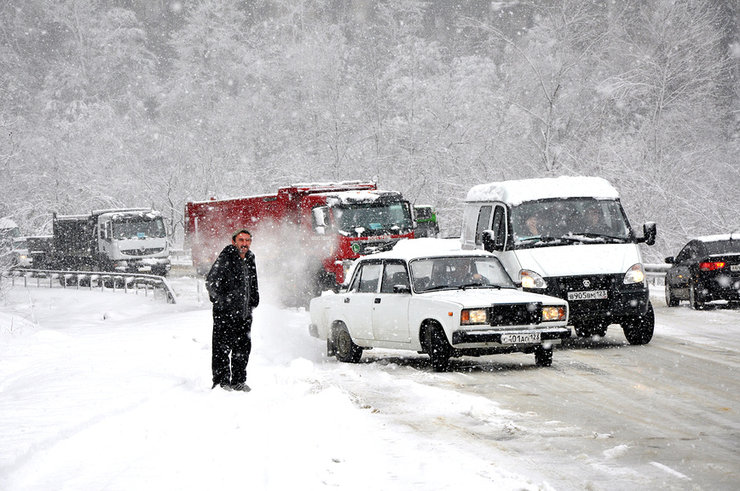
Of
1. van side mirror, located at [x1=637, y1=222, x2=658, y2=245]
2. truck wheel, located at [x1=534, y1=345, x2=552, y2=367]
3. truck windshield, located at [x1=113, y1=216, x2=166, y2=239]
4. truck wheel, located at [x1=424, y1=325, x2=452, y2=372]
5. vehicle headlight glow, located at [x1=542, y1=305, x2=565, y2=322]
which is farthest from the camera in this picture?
truck windshield, located at [x1=113, y1=216, x2=166, y2=239]

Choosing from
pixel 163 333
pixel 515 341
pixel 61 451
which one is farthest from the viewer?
pixel 163 333

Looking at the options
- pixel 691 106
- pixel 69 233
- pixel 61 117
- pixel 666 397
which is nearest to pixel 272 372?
pixel 666 397

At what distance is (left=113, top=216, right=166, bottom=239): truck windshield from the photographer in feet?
130

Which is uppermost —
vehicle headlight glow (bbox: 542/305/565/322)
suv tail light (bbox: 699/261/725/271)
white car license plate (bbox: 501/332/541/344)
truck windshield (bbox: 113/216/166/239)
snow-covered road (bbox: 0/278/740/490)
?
truck windshield (bbox: 113/216/166/239)

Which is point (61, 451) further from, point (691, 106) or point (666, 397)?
point (691, 106)

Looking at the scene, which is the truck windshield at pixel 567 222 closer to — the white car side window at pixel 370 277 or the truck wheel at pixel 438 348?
the white car side window at pixel 370 277

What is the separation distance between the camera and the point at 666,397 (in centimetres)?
980

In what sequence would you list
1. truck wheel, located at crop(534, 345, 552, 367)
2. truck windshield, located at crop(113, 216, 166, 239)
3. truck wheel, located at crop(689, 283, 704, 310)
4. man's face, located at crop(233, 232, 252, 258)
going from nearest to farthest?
man's face, located at crop(233, 232, 252, 258)
truck wheel, located at crop(534, 345, 552, 367)
truck wheel, located at crop(689, 283, 704, 310)
truck windshield, located at crop(113, 216, 166, 239)

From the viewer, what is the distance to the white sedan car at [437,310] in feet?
38.9

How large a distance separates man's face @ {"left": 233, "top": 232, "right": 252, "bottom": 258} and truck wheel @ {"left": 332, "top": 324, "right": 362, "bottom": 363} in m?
3.67

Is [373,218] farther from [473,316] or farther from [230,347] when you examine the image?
[230,347]

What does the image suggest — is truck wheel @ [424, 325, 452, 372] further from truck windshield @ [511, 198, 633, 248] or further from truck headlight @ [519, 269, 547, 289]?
truck windshield @ [511, 198, 633, 248]

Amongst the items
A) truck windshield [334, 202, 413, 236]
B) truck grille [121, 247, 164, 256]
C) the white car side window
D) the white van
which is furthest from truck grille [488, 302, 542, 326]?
truck grille [121, 247, 164, 256]

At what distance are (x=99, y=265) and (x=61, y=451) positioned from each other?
115 feet
